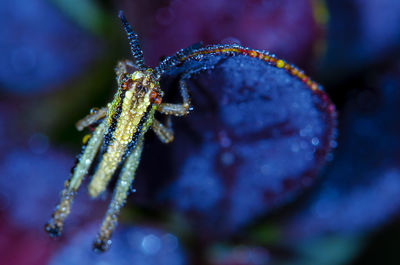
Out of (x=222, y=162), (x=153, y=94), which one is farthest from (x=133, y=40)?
(x=222, y=162)

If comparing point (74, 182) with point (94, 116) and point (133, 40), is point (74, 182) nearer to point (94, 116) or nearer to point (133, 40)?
point (94, 116)

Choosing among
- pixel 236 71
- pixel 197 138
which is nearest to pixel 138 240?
pixel 197 138

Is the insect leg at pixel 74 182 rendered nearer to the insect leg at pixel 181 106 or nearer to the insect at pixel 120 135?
the insect at pixel 120 135

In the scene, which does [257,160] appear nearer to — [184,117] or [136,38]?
[184,117]

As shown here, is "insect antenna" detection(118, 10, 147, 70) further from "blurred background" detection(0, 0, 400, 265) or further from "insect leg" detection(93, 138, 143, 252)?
"insect leg" detection(93, 138, 143, 252)

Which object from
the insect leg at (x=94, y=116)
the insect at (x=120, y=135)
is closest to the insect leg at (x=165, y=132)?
the insect at (x=120, y=135)

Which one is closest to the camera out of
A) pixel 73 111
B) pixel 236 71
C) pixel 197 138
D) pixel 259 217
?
pixel 236 71

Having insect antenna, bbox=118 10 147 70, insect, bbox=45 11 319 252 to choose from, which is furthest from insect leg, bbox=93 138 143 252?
insect antenna, bbox=118 10 147 70
